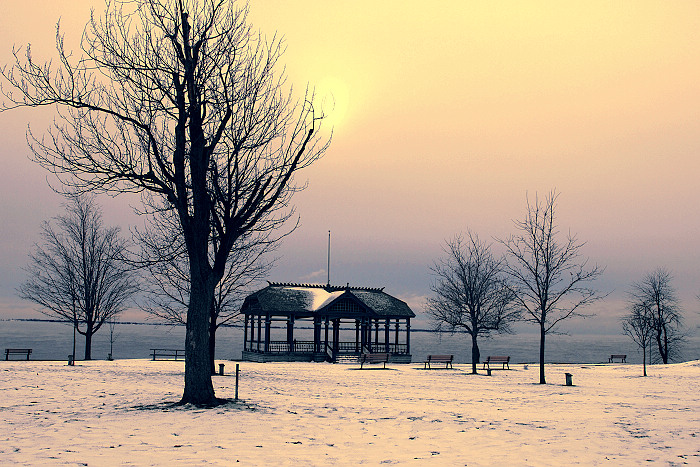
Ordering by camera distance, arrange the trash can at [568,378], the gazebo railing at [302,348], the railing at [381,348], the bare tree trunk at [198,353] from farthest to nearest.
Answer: the railing at [381,348] < the gazebo railing at [302,348] < the trash can at [568,378] < the bare tree trunk at [198,353]

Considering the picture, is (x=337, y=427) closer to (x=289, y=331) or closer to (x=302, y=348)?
(x=289, y=331)

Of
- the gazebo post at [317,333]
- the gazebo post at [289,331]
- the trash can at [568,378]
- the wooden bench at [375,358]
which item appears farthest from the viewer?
the gazebo post at [317,333]

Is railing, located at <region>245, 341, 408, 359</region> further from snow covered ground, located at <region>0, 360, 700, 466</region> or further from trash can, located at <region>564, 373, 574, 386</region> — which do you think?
snow covered ground, located at <region>0, 360, 700, 466</region>

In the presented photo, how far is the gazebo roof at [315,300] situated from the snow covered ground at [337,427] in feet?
79.7

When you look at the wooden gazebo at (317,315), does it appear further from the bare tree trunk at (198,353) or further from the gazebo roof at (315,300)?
the bare tree trunk at (198,353)

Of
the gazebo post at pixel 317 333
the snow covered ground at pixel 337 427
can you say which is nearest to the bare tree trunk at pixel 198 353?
the snow covered ground at pixel 337 427

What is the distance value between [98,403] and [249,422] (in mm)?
5010

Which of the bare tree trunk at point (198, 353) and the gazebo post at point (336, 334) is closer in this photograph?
the bare tree trunk at point (198, 353)

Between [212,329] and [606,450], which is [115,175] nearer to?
[606,450]

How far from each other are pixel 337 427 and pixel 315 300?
35797 mm

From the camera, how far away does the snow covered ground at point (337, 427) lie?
9.53m

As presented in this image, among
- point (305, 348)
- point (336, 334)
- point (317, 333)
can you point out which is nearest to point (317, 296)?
point (336, 334)

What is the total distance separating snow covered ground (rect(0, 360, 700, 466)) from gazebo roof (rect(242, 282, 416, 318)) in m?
24.3

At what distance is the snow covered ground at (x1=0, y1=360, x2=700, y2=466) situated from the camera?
31.3ft
